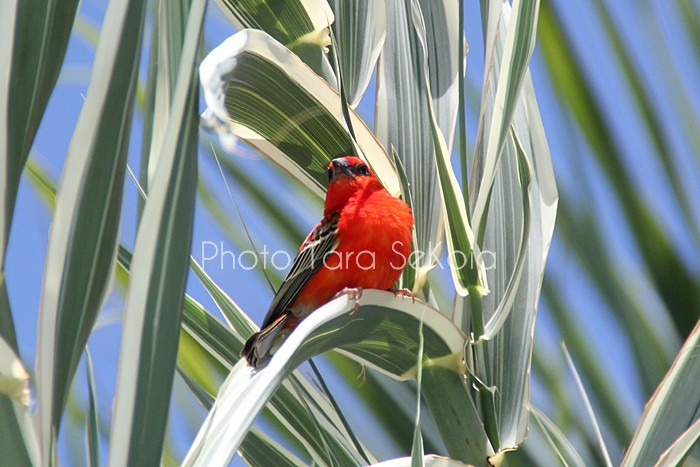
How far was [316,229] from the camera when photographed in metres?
2.63

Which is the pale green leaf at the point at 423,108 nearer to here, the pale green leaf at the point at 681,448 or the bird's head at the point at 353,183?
the pale green leaf at the point at 681,448

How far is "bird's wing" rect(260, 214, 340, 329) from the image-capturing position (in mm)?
2330

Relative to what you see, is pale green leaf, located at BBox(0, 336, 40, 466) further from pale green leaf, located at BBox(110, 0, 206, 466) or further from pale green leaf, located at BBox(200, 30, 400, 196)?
pale green leaf, located at BBox(200, 30, 400, 196)

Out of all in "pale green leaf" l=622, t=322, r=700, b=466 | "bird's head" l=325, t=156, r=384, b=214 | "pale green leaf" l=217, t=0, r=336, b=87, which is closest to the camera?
"pale green leaf" l=622, t=322, r=700, b=466

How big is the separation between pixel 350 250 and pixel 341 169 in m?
0.26

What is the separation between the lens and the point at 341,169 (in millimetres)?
2578

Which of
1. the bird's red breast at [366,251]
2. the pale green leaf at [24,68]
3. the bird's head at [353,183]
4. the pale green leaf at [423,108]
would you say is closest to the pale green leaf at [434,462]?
the pale green leaf at [423,108]

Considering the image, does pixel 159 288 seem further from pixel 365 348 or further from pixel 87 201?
pixel 365 348

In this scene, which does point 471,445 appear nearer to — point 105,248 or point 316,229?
point 105,248

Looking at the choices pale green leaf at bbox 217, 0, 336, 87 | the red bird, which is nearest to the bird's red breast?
the red bird

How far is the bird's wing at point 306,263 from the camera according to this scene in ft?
7.64

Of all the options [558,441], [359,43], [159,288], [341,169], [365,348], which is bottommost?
[558,441]

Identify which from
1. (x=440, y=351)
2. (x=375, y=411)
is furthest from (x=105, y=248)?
(x=375, y=411)

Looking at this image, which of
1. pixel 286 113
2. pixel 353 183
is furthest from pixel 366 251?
pixel 286 113
